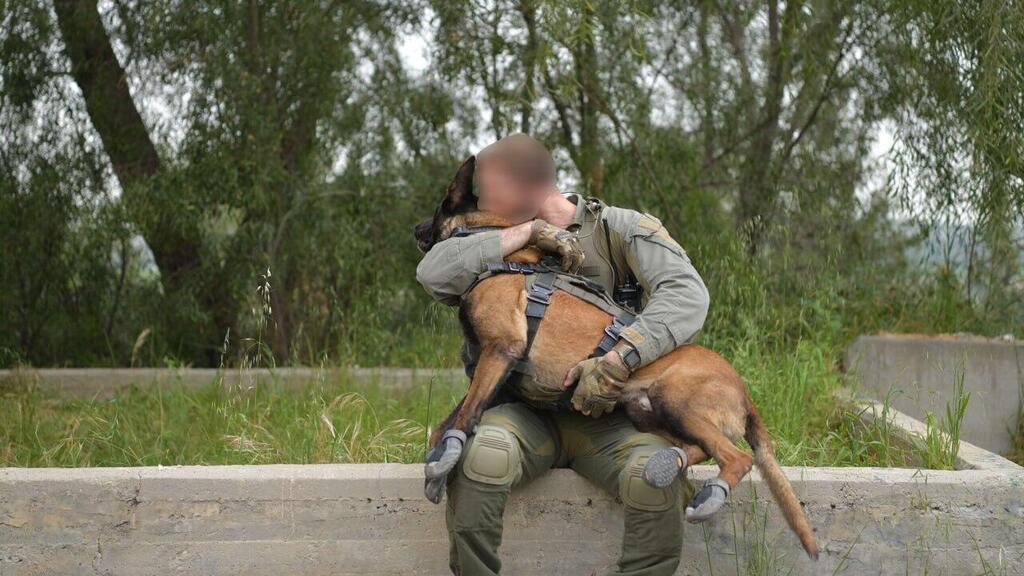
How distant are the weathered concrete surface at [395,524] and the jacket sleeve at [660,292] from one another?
1.90ft

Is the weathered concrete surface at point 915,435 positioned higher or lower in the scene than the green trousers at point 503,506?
lower

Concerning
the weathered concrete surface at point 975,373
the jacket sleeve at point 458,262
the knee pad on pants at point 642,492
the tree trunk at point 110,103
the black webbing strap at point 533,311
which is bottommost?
the weathered concrete surface at point 975,373

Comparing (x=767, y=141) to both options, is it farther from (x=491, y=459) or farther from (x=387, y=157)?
(x=491, y=459)

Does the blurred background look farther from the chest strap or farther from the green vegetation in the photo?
the chest strap

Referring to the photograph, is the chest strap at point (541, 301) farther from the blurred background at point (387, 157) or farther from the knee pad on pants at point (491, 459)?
the blurred background at point (387, 157)

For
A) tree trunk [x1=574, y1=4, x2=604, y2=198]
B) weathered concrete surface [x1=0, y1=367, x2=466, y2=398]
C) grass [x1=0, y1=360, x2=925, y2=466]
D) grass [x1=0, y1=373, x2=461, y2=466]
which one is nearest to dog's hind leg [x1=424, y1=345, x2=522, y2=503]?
grass [x1=0, y1=373, x2=461, y2=466]

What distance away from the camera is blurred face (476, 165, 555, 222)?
3135 millimetres

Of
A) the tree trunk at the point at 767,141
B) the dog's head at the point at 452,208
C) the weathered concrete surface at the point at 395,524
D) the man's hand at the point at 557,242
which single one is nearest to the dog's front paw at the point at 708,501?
the weathered concrete surface at the point at 395,524

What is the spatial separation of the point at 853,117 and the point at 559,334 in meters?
5.15

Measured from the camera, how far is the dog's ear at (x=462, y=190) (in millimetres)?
3141

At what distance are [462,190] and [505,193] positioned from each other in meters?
0.14

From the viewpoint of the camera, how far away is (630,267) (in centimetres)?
330

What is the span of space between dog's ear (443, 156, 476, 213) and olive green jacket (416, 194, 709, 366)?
0.43ft

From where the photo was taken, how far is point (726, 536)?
3.33 meters
